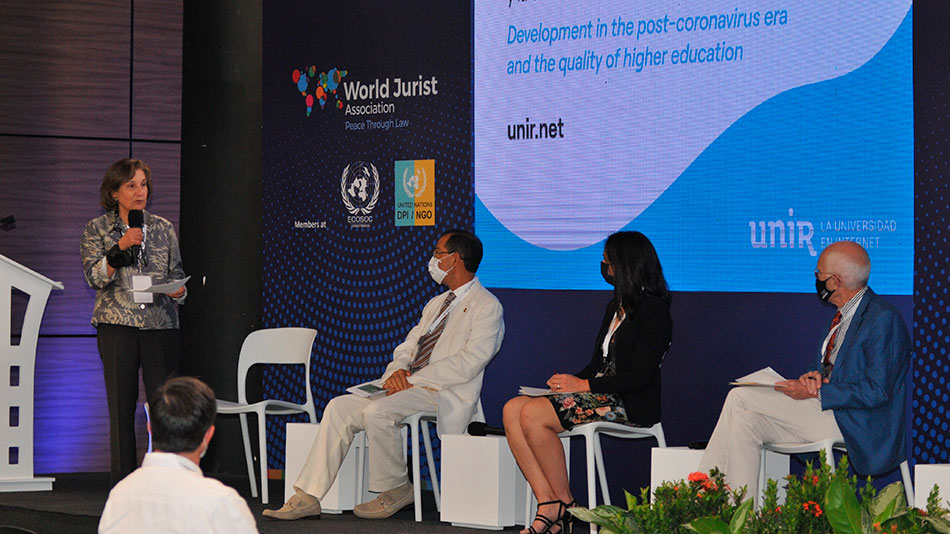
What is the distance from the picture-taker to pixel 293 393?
7.17 meters

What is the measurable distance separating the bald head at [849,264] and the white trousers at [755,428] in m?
0.47

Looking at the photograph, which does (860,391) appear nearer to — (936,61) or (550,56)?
(936,61)

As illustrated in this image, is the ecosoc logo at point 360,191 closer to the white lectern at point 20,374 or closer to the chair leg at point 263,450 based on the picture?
the chair leg at point 263,450

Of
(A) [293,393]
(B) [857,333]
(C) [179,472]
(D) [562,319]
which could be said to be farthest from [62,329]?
(C) [179,472]

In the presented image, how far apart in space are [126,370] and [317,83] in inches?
77.7

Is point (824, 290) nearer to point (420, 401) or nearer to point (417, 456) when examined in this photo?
point (420, 401)

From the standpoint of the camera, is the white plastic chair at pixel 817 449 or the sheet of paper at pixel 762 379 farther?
the sheet of paper at pixel 762 379

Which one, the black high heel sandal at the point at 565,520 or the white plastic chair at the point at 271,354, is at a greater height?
the white plastic chair at the point at 271,354

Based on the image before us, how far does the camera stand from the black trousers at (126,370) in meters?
6.04

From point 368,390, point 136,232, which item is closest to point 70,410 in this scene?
point 136,232

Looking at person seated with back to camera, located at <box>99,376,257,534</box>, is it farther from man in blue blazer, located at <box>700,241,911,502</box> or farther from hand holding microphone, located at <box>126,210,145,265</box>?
hand holding microphone, located at <box>126,210,145,265</box>

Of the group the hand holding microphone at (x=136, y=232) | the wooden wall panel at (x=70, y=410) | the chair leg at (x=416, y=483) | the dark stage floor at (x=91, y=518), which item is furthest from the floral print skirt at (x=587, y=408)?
the wooden wall panel at (x=70, y=410)

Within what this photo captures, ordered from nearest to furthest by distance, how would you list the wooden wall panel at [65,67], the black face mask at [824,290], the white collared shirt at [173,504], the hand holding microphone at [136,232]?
1. the white collared shirt at [173,504]
2. the black face mask at [824,290]
3. the hand holding microphone at [136,232]
4. the wooden wall panel at [65,67]

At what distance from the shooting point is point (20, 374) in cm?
647
